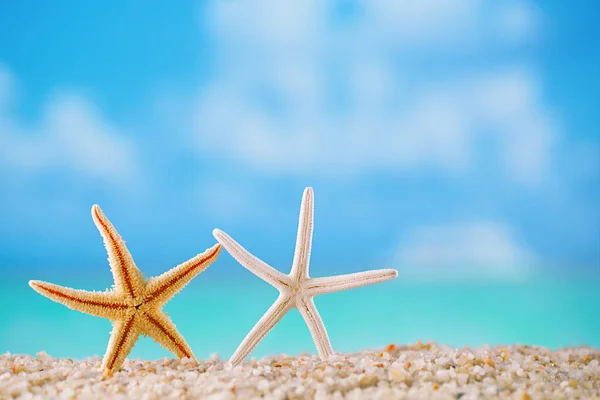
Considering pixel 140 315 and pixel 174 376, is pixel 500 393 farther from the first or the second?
pixel 140 315

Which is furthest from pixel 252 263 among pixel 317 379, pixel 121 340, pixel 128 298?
pixel 317 379

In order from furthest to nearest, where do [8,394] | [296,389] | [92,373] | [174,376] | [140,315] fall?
[140,315] < [92,373] < [174,376] < [8,394] < [296,389]

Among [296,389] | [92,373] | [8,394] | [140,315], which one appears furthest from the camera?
[140,315]

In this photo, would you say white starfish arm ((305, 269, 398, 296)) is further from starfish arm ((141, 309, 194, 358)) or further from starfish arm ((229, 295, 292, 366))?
starfish arm ((141, 309, 194, 358))

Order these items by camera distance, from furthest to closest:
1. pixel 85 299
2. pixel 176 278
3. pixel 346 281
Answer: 1. pixel 346 281
2. pixel 176 278
3. pixel 85 299

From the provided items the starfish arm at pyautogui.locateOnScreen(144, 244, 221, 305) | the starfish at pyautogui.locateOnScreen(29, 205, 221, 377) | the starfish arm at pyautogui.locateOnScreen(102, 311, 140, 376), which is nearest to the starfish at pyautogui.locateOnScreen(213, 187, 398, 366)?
the starfish arm at pyautogui.locateOnScreen(144, 244, 221, 305)

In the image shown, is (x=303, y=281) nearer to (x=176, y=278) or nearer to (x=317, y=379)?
(x=176, y=278)

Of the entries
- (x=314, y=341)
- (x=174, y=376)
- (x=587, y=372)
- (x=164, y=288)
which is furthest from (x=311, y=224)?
(x=587, y=372)
